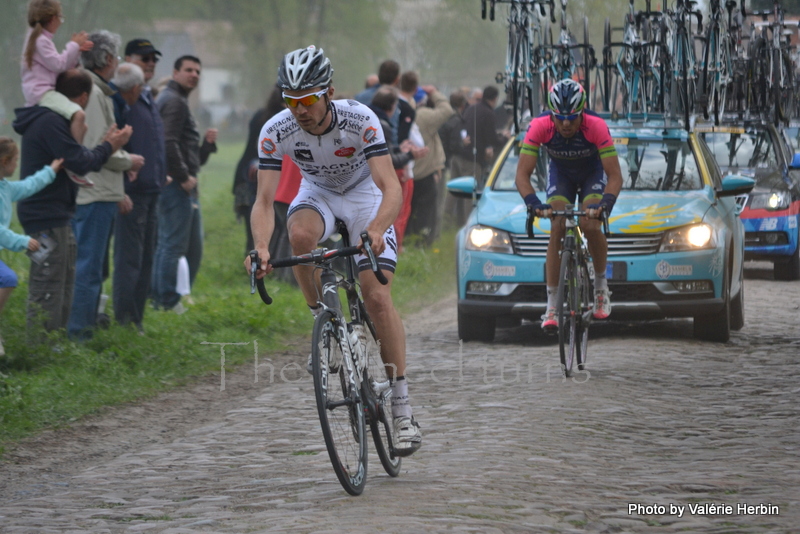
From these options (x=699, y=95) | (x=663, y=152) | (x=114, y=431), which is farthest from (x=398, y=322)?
(x=699, y=95)

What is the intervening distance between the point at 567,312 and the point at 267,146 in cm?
400

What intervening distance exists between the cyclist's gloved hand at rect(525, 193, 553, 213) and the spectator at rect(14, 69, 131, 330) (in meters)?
3.22

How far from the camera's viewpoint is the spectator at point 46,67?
9711 millimetres

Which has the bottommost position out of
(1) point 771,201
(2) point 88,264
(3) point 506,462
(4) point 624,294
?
(3) point 506,462

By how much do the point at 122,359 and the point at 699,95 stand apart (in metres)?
7.53

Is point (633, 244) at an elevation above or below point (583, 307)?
above

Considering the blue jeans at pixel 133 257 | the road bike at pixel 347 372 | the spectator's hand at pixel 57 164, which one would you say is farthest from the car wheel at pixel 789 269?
the road bike at pixel 347 372

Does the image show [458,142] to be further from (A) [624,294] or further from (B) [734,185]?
(A) [624,294]

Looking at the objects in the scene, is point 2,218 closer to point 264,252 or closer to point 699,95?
point 264,252

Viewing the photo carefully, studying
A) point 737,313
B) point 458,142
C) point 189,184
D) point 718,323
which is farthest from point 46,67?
point 458,142

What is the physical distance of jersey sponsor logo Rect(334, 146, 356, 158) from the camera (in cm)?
646

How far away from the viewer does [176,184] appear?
12477mm

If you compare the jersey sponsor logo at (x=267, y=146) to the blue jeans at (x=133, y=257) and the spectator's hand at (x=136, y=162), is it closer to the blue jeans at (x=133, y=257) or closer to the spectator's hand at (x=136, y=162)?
the spectator's hand at (x=136, y=162)

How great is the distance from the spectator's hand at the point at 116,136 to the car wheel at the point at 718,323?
16.5 ft
